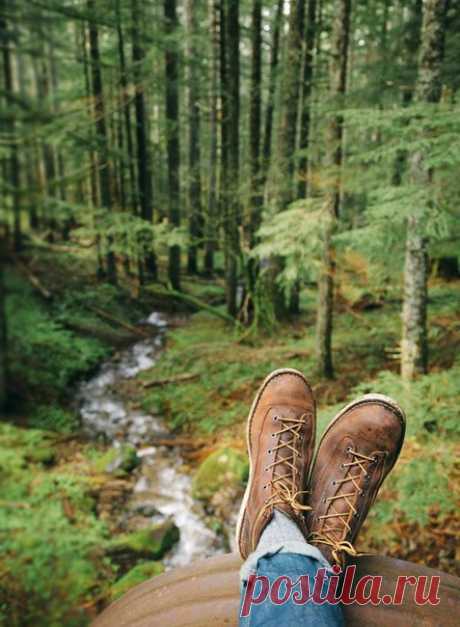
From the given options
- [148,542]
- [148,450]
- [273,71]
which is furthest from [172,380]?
[273,71]

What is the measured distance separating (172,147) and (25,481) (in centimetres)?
866

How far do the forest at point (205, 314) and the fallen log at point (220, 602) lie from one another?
1413mm

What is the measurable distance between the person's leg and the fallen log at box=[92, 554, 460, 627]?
0.43ft

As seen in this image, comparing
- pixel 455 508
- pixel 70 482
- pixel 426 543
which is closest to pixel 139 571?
pixel 70 482

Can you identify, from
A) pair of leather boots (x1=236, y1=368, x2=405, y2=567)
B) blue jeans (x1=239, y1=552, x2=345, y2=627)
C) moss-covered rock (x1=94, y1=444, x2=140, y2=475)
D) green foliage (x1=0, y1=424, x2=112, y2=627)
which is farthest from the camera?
moss-covered rock (x1=94, y1=444, x2=140, y2=475)

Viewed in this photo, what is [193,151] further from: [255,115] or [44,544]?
[44,544]

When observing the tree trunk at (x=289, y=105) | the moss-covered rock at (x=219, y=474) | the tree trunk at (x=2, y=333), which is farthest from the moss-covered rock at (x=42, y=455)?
the tree trunk at (x=289, y=105)

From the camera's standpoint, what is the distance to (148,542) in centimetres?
379

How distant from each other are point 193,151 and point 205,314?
6.91 metres

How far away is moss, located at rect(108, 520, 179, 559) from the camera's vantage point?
361cm

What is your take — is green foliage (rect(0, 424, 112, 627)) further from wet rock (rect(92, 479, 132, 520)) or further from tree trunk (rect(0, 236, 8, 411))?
tree trunk (rect(0, 236, 8, 411))

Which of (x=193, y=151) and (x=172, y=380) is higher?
(x=193, y=151)

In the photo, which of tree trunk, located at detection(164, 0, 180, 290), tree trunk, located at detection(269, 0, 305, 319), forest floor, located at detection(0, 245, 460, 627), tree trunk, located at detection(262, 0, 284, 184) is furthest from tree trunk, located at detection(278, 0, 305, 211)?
tree trunk, located at detection(164, 0, 180, 290)

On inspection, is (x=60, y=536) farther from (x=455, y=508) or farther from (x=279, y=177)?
(x=279, y=177)
